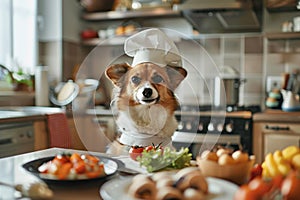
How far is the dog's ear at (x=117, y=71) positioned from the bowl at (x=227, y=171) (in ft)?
1.69

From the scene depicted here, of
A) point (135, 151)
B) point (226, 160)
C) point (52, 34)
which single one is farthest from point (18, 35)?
point (226, 160)

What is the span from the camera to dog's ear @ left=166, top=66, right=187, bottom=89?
3.78ft

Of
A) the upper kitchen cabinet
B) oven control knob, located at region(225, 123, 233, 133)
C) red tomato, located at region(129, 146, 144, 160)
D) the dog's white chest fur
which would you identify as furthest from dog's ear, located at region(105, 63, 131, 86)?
the upper kitchen cabinet

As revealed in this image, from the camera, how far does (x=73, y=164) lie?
0.80m

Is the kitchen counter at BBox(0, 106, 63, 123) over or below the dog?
below

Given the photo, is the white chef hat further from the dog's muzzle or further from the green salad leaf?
the green salad leaf

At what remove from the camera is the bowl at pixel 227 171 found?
726mm

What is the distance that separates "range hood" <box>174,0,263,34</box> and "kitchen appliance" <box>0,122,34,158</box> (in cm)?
127

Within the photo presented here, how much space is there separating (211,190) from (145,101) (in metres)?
0.50

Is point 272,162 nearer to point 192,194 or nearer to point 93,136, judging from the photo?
point 192,194

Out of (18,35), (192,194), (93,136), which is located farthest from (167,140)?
(18,35)

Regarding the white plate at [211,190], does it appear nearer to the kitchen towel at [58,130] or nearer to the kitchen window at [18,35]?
the kitchen towel at [58,130]

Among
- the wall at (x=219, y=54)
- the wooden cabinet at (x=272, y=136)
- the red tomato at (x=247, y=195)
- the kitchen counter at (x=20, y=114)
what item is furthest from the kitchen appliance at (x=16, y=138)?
the red tomato at (x=247, y=195)

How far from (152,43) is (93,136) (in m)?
0.36
